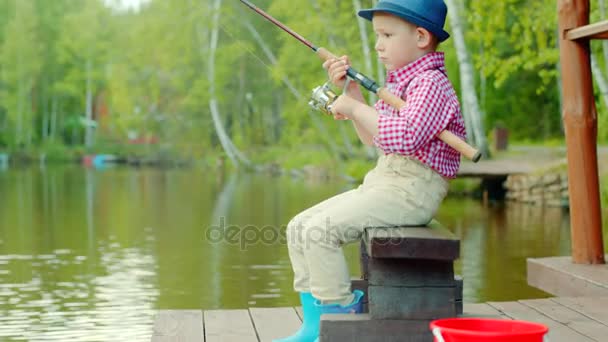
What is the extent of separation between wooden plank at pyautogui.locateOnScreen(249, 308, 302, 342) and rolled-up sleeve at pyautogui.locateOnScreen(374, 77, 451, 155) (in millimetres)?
972

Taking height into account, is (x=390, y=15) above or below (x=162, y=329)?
above

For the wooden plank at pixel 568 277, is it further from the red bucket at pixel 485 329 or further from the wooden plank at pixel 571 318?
the red bucket at pixel 485 329

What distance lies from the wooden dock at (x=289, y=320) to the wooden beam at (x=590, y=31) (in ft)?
4.13

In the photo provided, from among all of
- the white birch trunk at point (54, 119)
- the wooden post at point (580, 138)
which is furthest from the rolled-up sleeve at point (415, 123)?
the white birch trunk at point (54, 119)

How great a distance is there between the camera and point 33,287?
296 inches

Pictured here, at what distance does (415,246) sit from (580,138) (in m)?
2.41

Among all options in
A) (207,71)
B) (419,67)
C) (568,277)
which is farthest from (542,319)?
(207,71)

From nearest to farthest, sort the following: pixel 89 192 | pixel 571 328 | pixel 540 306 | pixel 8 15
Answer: pixel 571 328
pixel 540 306
pixel 89 192
pixel 8 15

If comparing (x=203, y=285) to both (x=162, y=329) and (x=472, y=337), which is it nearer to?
(x=162, y=329)

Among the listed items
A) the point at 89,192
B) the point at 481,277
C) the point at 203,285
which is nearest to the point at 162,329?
the point at 203,285

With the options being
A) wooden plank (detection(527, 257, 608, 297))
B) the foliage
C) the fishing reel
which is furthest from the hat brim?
wooden plank (detection(527, 257, 608, 297))

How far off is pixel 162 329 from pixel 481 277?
3.99 m

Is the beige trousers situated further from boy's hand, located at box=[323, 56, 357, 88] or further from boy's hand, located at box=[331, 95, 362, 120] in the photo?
boy's hand, located at box=[323, 56, 357, 88]

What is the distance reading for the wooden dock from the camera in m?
4.23
